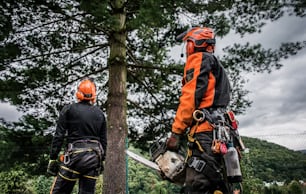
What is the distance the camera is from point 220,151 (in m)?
2.85

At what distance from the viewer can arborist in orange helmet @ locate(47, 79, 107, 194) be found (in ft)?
15.6

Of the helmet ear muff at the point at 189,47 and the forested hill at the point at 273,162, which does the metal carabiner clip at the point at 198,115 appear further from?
the forested hill at the point at 273,162

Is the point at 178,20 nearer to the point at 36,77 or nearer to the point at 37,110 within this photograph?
the point at 36,77

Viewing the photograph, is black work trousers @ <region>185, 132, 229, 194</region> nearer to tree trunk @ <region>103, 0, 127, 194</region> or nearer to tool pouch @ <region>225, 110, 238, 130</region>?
tool pouch @ <region>225, 110, 238, 130</region>

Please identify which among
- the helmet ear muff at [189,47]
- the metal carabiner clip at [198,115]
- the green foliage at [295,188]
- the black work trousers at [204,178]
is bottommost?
the green foliage at [295,188]

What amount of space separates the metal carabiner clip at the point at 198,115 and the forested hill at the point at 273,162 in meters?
6.88

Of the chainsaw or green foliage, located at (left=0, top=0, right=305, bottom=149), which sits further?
green foliage, located at (left=0, top=0, right=305, bottom=149)

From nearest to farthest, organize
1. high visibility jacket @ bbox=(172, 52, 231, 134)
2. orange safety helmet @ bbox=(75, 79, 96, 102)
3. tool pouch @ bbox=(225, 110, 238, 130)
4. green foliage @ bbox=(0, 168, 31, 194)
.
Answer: high visibility jacket @ bbox=(172, 52, 231, 134)
tool pouch @ bbox=(225, 110, 238, 130)
orange safety helmet @ bbox=(75, 79, 96, 102)
green foliage @ bbox=(0, 168, 31, 194)

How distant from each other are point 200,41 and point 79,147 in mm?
2561

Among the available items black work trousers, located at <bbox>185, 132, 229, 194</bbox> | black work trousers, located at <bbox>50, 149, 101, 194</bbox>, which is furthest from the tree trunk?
black work trousers, located at <bbox>185, 132, 229, 194</bbox>

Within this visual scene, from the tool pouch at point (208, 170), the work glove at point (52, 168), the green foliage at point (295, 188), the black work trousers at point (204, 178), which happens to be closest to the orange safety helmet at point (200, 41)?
the black work trousers at point (204, 178)

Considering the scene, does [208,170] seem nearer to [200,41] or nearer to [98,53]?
[200,41]


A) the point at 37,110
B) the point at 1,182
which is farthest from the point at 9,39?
the point at 1,182

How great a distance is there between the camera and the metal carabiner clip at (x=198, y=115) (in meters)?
2.98
